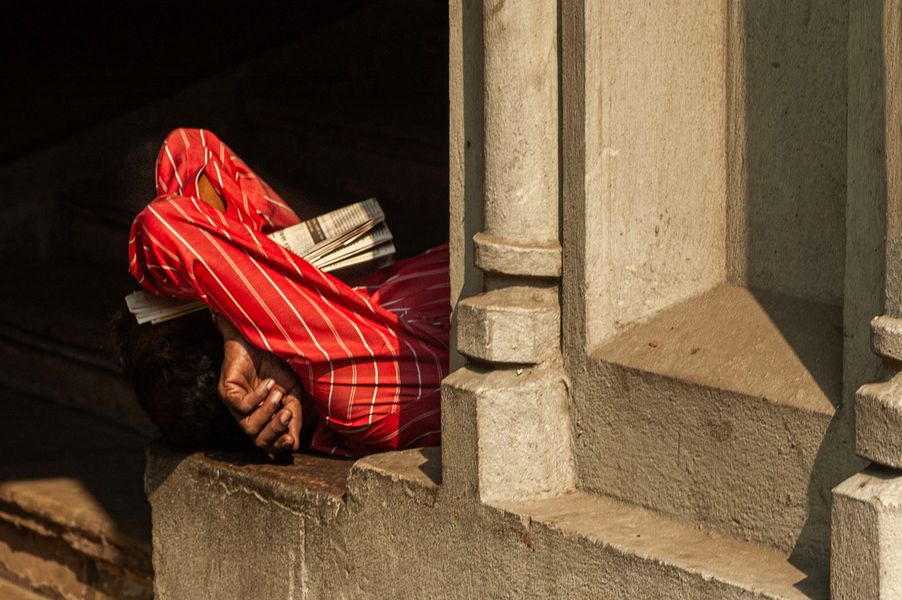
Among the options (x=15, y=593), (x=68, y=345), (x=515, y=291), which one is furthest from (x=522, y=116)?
(x=68, y=345)

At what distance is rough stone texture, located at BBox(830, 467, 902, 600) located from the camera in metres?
2.12

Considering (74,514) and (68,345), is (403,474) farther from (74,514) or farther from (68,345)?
(68,345)

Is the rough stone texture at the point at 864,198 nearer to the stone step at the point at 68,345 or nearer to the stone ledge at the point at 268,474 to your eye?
the stone ledge at the point at 268,474

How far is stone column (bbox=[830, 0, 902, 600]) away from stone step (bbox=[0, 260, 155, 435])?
3.21 meters

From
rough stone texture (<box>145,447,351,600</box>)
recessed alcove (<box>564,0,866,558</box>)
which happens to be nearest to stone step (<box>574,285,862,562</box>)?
recessed alcove (<box>564,0,866,558</box>)

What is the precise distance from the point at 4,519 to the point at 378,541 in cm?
183

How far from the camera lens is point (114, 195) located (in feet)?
20.8

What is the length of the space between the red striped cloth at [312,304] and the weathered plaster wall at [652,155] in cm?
66

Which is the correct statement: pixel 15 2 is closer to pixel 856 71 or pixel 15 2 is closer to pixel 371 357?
pixel 371 357

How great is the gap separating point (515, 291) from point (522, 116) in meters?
0.31

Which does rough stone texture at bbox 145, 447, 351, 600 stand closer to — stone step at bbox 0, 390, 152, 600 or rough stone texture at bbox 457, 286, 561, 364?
stone step at bbox 0, 390, 152, 600

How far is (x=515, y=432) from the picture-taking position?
2.78 m

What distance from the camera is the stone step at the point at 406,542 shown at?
8.12 feet

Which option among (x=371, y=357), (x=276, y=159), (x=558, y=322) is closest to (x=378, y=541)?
(x=371, y=357)
